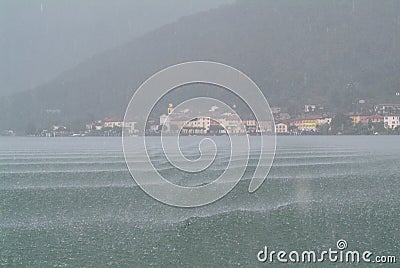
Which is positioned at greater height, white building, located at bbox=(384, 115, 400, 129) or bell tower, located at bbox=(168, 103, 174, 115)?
bell tower, located at bbox=(168, 103, 174, 115)

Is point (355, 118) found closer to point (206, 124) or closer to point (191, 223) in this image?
point (206, 124)

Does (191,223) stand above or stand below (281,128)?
below

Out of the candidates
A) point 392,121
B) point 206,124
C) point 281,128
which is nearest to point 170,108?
point 206,124

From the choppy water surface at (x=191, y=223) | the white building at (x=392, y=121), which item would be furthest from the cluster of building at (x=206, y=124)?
the choppy water surface at (x=191, y=223)

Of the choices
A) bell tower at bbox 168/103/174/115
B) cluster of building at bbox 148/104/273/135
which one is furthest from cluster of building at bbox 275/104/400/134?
bell tower at bbox 168/103/174/115

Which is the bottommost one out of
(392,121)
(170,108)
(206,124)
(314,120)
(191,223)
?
(191,223)

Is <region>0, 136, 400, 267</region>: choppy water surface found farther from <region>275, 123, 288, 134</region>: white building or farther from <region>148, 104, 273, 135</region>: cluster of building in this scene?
<region>275, 123, 288, 134</region>: white building

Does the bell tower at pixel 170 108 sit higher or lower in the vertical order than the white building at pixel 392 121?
higher

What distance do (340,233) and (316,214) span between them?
7.44 ft

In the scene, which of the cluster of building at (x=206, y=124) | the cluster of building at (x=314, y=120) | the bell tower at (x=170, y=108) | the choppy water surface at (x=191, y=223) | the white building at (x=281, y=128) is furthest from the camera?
the white building at (x=281, y=128)

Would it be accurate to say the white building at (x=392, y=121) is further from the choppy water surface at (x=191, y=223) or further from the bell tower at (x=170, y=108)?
the choppy water surface at (x=191, y=223)

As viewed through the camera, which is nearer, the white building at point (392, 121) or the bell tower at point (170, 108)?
the bell tower at point (170, 108)

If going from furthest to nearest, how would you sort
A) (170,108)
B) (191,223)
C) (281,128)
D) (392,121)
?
(281,128), (392,121), (170,108), (191,223)

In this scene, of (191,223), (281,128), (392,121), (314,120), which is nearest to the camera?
(191,223)
